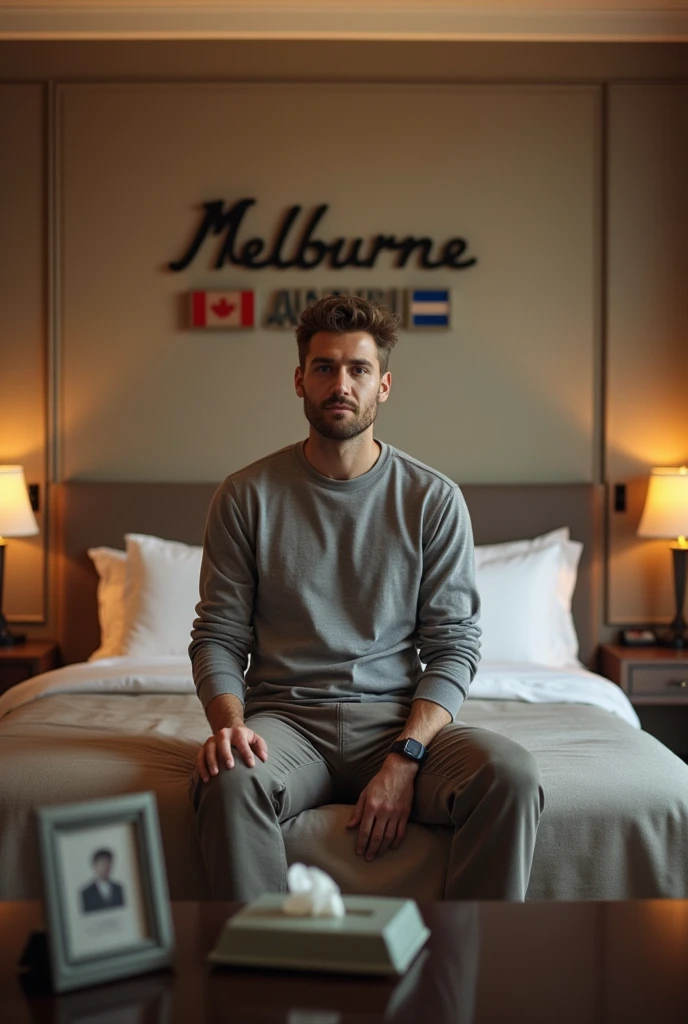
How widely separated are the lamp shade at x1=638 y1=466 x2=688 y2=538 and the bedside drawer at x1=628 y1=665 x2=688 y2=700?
1.52ft

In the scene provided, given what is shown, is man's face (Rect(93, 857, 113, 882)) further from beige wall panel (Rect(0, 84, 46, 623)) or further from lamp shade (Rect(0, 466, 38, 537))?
beige wall panel (Rect(0, 84, 46, 623))

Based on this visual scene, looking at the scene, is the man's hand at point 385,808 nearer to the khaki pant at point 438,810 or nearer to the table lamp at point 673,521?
the khaki pant at point 438,810

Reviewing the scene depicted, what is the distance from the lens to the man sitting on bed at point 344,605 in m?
2.21

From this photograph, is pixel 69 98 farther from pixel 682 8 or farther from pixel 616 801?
pixel 616 801

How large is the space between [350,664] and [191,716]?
67cm

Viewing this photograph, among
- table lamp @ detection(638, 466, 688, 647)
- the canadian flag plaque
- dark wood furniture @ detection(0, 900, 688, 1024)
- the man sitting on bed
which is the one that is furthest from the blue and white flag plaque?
dark wood furniture @ detection(0, 900, 688, 1024)

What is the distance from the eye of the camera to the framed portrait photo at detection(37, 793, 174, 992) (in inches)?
49.9

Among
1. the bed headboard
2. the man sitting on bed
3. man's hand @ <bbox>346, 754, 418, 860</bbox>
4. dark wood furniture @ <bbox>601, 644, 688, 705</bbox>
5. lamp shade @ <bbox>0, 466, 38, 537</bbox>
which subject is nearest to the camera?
man's hand @ <bbox>346, 754, 418, 860</bbox>

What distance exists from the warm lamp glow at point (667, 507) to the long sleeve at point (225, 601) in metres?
1.94

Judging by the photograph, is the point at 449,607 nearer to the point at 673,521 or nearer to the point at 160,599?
the point at 160,599

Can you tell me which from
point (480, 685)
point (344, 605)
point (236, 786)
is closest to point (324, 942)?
point (236, 786)

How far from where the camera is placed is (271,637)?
2420mm

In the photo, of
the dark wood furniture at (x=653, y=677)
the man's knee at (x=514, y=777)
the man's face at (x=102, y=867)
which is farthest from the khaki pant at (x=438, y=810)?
the dark wood furniture at (x=653, y=677)

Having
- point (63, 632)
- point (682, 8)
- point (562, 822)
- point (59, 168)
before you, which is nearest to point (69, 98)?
point (59, 168)
